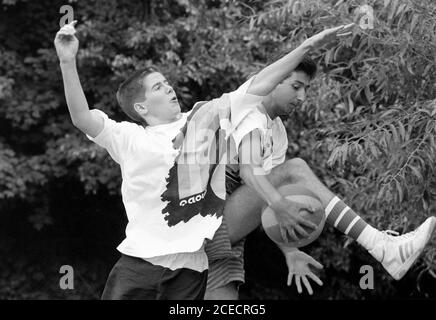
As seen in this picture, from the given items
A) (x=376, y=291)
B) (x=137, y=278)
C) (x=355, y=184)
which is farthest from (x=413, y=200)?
(x=376, y=291)

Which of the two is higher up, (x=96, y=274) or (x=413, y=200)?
(x=413, y=200)

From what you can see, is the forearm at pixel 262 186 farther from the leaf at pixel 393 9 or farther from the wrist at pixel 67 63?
the leaf at pixel 393 9

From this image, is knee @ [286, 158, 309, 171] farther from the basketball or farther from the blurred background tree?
the blurred background tree

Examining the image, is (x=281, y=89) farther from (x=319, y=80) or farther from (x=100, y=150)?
(x=100, y=150)

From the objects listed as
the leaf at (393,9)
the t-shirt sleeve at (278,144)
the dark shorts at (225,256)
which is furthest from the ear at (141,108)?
the leaf at (393,9)

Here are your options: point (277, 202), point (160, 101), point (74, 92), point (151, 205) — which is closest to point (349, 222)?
point (277, 202)

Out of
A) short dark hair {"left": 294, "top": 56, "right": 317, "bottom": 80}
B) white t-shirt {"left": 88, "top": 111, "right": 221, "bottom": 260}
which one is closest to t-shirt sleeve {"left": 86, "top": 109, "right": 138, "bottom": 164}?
white t-shirt {"left": 88, "top": 111, "right": 221, "bottom": 260}

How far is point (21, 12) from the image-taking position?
8.91 metres

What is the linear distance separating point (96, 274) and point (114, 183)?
4.43 feet

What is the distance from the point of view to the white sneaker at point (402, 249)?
3.23 m

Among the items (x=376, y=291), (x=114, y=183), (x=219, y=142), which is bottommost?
(x=376, y=291)

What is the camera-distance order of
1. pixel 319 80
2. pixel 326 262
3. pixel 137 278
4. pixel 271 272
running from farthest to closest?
1. pixel 271 272
2. pixel 326 262
3. pixel 319 80
4. pixel 137 278

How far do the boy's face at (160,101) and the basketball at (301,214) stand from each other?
1.65 feet

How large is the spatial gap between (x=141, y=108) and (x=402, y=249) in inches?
40.8
